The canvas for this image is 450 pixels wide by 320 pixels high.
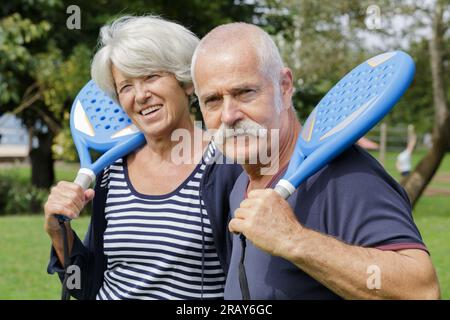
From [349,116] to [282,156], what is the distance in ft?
0.80

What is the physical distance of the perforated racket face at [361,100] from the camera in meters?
1.51

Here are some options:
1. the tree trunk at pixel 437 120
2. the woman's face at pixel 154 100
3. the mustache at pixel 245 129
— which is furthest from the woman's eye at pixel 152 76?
the tree trunk at pixel 437 120

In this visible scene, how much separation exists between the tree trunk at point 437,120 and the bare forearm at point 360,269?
33.7ft

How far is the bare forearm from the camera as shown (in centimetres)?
135

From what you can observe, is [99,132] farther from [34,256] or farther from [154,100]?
[34,256]

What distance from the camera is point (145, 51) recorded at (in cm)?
216

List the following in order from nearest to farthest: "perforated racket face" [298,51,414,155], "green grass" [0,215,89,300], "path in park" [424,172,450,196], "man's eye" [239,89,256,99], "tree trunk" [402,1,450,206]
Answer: "perforated racket face" [298,51,414,155] < "man's eye" [239,89,256,99] < "green grass" [0,215,89,300] < "tree trunk" [402,1,450,206] < "path in park" [424,172,450,196]

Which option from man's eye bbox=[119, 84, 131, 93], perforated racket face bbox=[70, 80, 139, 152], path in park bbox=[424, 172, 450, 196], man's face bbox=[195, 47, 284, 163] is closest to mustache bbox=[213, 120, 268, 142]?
man's face bbox=[195, 47, 284, 163]

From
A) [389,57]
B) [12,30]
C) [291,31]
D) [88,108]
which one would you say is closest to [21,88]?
[12,30]

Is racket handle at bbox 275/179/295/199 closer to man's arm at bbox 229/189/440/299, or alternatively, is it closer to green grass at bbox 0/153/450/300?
man's arm at bbox 229/189/440/299

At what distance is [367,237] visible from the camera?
1404 mm

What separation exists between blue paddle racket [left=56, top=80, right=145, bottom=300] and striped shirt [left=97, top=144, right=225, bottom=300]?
181 mm

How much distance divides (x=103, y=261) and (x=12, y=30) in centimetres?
796

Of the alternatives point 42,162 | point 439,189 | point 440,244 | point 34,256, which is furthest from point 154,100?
point 439,189
